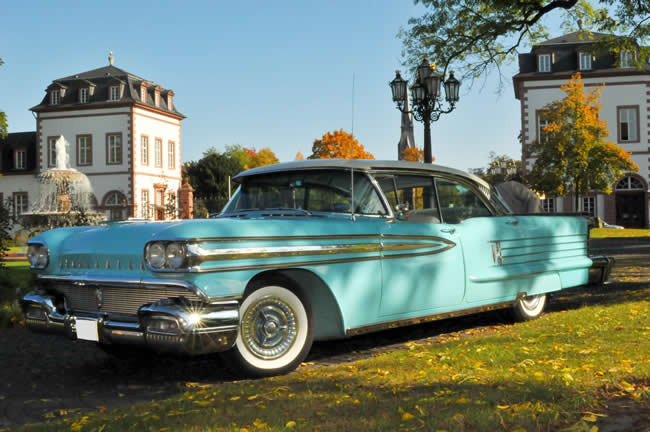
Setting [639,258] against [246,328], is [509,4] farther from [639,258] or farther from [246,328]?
[246,328]

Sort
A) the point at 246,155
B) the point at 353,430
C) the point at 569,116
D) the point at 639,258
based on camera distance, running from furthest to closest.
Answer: the point at 246,155, the point at 569,116, the point at 639,258, the point at 353,430

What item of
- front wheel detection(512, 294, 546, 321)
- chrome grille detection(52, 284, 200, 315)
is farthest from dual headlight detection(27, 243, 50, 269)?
front wheel detection(512, 294, 546, 321)

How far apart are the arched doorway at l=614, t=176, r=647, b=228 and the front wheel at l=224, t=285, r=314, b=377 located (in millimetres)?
43806

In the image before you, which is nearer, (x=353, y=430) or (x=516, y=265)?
(x=353, y=430)

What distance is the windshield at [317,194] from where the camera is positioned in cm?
A: 561

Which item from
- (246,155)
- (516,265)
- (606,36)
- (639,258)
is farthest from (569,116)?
(246,155)

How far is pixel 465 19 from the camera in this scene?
1280 cm

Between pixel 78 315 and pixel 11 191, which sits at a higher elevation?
pixel 11 191

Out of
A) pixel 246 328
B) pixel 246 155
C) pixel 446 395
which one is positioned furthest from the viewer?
pixel 246 155

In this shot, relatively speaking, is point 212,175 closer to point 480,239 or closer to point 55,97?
point 55,97

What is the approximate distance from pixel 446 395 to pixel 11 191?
57433mm

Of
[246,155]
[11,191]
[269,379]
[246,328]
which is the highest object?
[246,155]

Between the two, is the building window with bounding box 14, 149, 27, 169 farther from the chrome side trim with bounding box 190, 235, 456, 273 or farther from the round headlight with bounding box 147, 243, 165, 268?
the round headlight with bounding box 147, 243, 165, 268

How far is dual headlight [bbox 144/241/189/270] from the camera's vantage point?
4.23 metres
